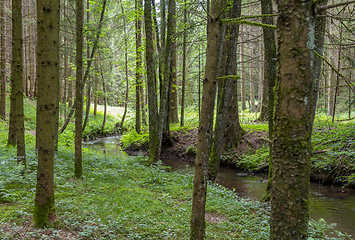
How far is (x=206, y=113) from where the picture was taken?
10.3 ft

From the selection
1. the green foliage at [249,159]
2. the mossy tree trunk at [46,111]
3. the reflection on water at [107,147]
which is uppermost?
the mossy tree trunk at [46,111]

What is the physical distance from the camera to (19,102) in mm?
5824

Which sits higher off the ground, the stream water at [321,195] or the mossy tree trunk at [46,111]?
the mossy tree trunk at [46,111]

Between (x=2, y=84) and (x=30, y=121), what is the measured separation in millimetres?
4277

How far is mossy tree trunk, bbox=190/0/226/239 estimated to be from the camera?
310 cm

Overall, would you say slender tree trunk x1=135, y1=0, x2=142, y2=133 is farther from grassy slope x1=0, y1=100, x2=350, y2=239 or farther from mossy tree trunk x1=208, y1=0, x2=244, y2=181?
grassy slope x1=0, y1=100, x2=350, y2=239

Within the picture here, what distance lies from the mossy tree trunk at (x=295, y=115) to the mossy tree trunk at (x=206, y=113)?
102cm

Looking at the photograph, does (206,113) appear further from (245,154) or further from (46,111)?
(245,154)

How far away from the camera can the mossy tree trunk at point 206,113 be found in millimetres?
3098

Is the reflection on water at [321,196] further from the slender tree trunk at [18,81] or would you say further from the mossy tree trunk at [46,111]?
the slender tree trunk at [18,81]

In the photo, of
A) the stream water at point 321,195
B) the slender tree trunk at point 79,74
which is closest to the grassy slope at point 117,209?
the slender tree trunk at point 79,74

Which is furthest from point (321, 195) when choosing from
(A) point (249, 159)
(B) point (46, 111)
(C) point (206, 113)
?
(B) point (46, 111)

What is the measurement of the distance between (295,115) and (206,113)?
1.23 m

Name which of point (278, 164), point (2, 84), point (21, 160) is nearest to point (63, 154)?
point (21, 160)
